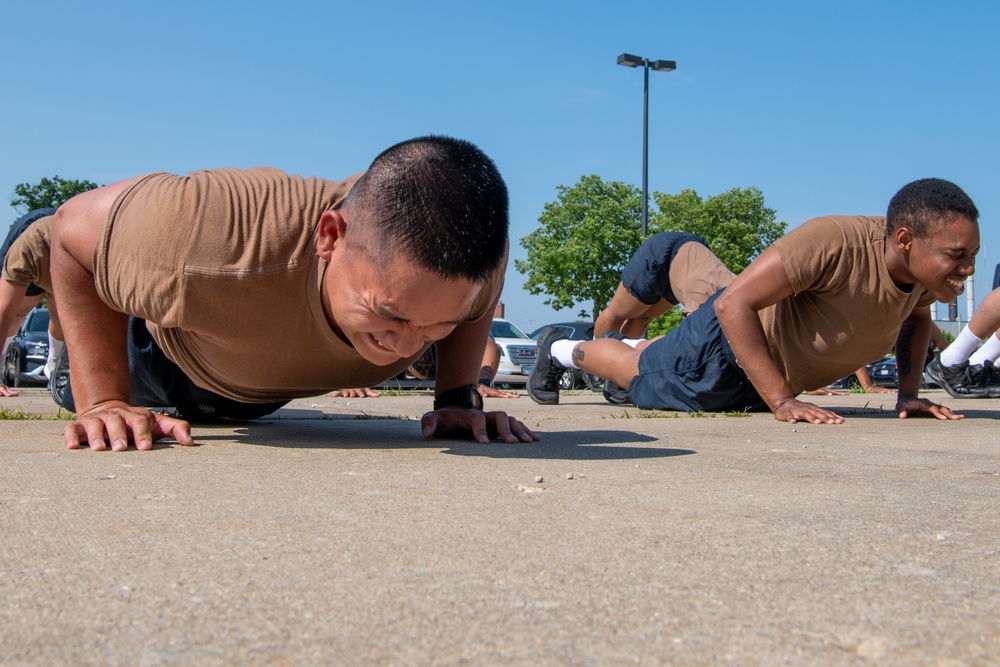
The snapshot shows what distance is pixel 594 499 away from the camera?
2203 millimetres

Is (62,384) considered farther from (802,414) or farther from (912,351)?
(912,351)

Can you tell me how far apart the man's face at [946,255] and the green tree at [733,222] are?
32966 millimetres

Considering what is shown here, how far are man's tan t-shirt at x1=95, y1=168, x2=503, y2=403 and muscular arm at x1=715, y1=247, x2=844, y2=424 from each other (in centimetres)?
216

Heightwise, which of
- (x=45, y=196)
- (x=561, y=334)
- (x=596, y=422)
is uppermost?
(x=45, y=196)

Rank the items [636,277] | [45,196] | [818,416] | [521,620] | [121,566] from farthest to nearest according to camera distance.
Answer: [45,196] < [636,277] < [818,416] < [121,566] < [521,620]

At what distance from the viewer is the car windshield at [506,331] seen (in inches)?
798

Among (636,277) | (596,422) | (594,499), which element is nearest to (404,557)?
(594,499)

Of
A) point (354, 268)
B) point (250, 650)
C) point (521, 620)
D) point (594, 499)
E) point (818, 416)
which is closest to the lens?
point (250, 650)

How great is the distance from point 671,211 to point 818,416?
35.4m

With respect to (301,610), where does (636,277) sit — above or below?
above

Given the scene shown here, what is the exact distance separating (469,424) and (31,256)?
8.80 ft

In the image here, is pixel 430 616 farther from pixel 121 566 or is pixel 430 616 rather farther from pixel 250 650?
pixel 121 566

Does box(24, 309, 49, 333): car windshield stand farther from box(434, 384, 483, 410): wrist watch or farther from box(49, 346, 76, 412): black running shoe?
box(434, 384, 483, 410): wrist watch

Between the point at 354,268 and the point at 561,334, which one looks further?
the point at 561,334
